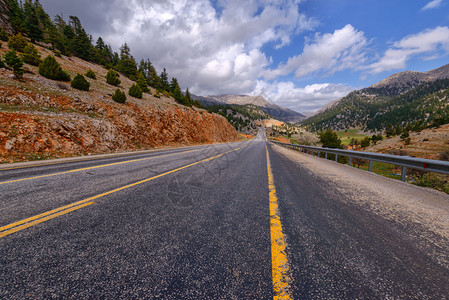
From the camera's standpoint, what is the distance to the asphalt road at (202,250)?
1.58 m

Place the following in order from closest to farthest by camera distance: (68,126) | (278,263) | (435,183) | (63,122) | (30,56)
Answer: (278,263), (435,183), (63,122), (68,126), (30,56)

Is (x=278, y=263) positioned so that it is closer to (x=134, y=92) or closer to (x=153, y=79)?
(x=134, y=92)

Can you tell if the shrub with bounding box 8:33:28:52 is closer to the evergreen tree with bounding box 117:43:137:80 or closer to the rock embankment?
the rock embankment

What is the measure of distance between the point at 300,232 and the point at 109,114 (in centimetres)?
2130

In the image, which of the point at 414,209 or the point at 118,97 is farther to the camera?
the point at 118,97

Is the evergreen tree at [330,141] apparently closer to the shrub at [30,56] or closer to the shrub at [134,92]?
the shrub at [134,92]

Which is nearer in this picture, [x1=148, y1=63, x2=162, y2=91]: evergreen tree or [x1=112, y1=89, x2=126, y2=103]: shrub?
[x1=112, y1=89, x2=126, y2=103]: shrub

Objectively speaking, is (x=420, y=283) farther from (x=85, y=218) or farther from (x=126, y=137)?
(x=126, y=137)

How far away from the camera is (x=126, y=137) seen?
18.2 meters

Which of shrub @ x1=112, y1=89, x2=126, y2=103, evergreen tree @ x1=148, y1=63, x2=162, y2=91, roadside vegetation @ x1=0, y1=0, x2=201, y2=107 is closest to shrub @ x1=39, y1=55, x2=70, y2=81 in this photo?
roadside vegetation @ x1=0, y1=0, x2=201, y2=107

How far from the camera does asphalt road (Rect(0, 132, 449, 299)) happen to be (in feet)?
5.17

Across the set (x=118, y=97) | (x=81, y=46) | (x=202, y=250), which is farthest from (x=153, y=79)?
(x=202, y=250)

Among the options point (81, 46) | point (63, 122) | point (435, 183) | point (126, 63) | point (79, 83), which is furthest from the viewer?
point (126, 63)

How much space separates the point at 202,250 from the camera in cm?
210
